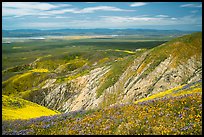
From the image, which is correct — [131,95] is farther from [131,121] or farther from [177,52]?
[131,121]

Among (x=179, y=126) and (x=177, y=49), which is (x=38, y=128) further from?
(x=177, y=49)

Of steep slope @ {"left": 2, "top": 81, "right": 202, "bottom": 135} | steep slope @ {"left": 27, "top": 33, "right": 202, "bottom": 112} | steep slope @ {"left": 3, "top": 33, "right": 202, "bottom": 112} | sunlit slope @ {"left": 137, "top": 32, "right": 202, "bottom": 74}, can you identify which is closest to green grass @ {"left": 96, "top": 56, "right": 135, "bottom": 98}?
steep slope @ {"left": 3, "top": 33, "right": 202, "bottom": 112}

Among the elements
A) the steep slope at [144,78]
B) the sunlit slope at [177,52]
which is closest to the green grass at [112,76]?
the steep slope at [144,78]

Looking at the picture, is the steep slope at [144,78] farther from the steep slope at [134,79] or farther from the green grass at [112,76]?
the green grass at [112,76]

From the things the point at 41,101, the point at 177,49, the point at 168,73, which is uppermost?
the point at 177,49

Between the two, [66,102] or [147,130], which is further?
[66,102]

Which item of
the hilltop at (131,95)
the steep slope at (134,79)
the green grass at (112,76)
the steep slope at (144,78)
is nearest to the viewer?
the hilltop at (131,95)

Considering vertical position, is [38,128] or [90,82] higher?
[38,128]

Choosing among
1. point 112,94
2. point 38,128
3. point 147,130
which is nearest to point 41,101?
point 112,94

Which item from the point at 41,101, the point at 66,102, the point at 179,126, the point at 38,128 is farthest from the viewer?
the point at 41,101
